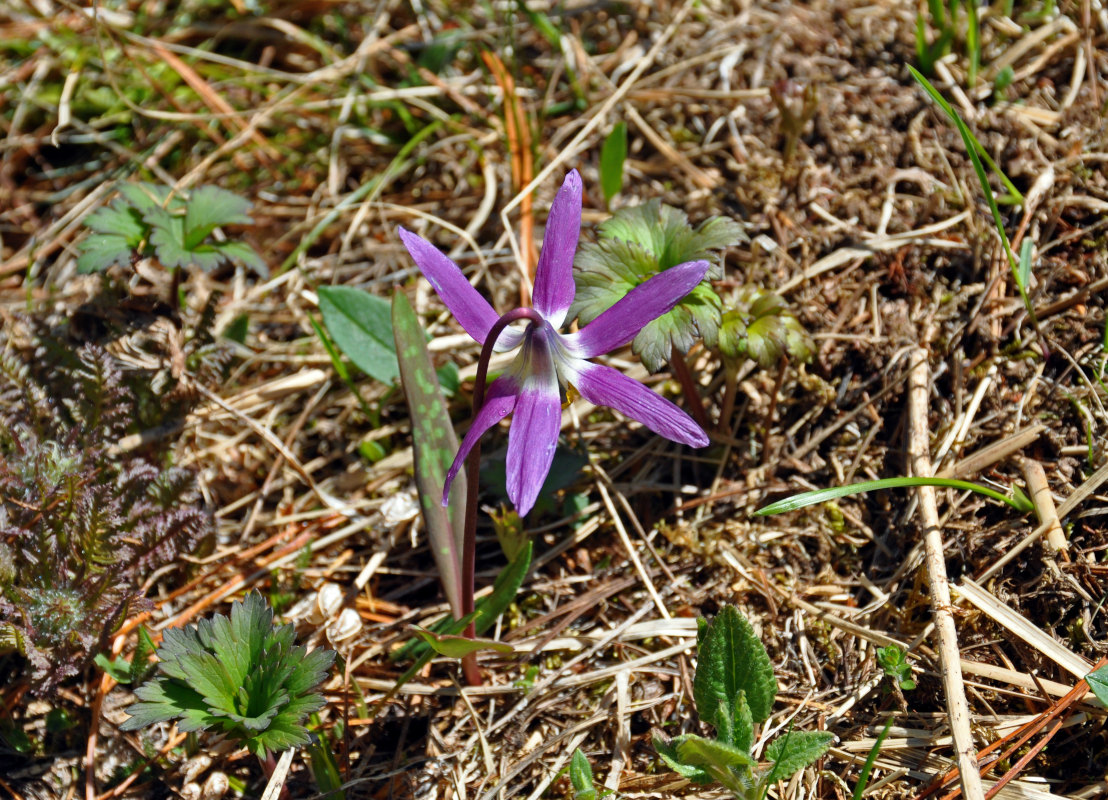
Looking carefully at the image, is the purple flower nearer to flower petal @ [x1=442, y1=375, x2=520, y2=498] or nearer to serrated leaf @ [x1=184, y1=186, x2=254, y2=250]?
flower petal @ [x1=442, y1=375, x2=520, y2=498]

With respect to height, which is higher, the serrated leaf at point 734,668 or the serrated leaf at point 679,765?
the serrated leaf at point 734,668

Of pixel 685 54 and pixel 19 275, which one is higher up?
pixel 685 54

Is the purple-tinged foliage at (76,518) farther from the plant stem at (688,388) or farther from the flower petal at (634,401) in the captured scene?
the plant stem at (688,388)

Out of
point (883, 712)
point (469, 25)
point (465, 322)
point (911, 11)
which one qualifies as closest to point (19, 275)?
point (469, 25)

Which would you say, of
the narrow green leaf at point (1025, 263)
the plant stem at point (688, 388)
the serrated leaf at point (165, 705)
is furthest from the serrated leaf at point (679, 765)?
the narrow green leaf at point (1025, 263)

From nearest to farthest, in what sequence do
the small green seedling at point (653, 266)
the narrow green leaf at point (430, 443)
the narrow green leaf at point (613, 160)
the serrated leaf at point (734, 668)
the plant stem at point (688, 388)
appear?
the serrated leaf at point (734, 668), the small green seedling at point (653, 266), the narrow green leaf at point (430, 443), the plant stem at point (688, 388), the narrow green leaf at point (613, 160)

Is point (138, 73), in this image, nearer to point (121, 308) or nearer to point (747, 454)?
point (121, 308)

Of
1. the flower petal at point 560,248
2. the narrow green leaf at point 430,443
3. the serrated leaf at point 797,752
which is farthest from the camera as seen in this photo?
the narrow green leaf at point 430,443
